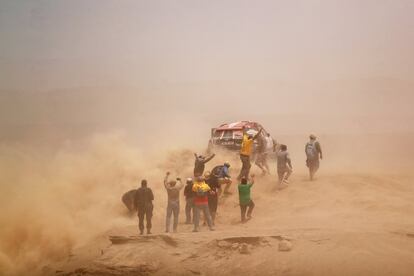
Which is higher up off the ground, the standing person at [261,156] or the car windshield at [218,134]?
the car windshield at [218,134]

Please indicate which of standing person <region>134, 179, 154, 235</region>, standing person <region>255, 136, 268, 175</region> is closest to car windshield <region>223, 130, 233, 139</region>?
standing person <region>255, 136, 268, 175</region>

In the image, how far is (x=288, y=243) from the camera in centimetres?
916

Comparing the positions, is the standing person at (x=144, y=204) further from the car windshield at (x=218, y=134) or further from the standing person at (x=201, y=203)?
the car windshield at (x=218, y=134)

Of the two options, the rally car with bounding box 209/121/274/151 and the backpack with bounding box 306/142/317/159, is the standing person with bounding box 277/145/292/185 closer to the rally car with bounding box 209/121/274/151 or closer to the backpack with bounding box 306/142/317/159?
the backpack with bounding box 306/142/317/159

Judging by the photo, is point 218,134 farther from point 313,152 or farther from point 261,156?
point 313,152

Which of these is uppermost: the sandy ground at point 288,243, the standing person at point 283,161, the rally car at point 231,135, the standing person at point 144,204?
the rally car at point 231,135

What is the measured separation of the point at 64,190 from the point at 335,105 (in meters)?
47.9

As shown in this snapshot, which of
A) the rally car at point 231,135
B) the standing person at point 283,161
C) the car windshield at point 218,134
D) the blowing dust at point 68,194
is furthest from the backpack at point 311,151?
the car windshield at point 218,134

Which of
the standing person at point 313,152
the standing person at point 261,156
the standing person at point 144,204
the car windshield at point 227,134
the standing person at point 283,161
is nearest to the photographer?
the standing person at point 144,204

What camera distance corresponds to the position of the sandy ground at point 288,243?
8.55 metres

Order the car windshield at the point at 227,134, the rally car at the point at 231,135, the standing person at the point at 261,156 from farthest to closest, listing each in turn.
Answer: the car windshield at the point at 227,134 → the rally car at the point at 231,135 → the standing person at the point at 261,156

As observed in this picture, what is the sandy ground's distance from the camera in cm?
855

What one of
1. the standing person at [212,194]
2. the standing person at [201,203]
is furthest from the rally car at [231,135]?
the standing person at [201,203]

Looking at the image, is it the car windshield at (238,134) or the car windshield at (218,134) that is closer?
the car windshield at (238,134)
